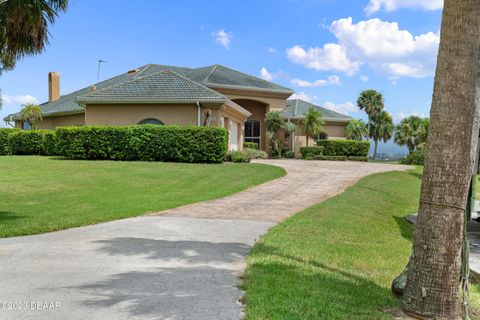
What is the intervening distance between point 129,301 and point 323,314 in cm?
197

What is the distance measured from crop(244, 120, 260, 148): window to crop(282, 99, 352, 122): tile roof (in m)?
2.72

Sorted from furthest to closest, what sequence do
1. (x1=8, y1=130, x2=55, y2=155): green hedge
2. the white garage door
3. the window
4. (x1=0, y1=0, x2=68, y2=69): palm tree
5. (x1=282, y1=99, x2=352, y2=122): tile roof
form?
(x1=282, y1=99, x2=352, y2=122): tile roof, the window, the white garage door, (x1=8, y1=130, x2=55, y2=155): green hedge, (x1=0, y1=0, x2=68, y2=69): palm tree

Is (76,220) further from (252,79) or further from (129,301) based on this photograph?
(252,79)

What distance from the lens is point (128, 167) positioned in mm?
20422

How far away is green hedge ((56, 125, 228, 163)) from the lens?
2262cm

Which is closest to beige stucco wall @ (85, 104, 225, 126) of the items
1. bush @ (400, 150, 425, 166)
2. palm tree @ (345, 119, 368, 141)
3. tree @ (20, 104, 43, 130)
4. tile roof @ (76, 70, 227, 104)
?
tile roof @ (76, 70, 227, 104)

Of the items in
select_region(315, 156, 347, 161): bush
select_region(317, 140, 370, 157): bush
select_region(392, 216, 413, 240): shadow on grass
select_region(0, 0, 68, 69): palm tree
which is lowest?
select_region(392, 216, 413, 240): shadow on grass

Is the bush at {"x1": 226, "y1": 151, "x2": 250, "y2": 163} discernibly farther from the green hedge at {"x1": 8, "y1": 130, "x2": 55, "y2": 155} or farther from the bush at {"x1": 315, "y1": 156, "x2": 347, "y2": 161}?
the bush at {"x1": 315, "y1": 156, "x2": 347, "y2": 161}

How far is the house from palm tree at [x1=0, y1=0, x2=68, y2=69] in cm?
1572

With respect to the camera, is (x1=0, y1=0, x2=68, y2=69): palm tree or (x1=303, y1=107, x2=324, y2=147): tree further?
(x1=303, y1=107, x2=324, y2=147): tree

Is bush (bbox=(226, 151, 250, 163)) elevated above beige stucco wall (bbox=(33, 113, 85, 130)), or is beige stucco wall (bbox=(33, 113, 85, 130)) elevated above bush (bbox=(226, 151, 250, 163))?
beige stucco wall (bbox=(33, 113, 85, 130))

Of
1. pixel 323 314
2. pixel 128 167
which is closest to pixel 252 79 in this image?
pixel 128 167

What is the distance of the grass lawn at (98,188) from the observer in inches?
385

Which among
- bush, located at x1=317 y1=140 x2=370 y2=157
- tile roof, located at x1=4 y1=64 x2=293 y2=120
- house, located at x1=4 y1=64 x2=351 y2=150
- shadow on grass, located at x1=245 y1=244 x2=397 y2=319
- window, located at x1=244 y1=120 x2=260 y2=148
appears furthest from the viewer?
window, located at x1=244 y1=120 x2=260 y2=148
